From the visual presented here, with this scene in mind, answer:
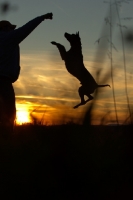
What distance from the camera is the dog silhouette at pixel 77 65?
5754mm

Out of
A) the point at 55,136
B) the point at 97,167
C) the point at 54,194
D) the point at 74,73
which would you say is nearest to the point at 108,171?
the point at 97,167

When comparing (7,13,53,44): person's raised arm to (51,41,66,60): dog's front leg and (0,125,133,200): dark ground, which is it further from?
(0,125,133,200): dark ground

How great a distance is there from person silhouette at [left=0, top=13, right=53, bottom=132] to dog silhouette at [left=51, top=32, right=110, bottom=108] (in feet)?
2.26

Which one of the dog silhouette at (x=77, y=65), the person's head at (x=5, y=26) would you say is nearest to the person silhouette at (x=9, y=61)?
the person's head at (x=5, y=26)

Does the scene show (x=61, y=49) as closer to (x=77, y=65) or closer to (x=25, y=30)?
(x=77, y=65)

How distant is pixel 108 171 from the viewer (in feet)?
10.7

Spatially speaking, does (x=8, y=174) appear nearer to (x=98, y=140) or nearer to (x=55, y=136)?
(x=55, y=136)

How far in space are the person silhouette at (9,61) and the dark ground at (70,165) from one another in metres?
1.51

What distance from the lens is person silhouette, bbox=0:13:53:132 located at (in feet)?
18.0

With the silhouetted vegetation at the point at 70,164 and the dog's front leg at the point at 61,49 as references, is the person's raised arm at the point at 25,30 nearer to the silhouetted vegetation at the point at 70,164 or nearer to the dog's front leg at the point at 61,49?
the dog's front leg at the point at 61,49

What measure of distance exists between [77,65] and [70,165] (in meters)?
2.67

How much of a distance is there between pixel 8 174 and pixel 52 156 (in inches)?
13.7

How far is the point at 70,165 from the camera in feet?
11.0

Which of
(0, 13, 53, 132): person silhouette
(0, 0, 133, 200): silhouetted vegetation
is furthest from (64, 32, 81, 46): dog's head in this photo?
(0, 0, 133, 200): silhouetted vegetation
